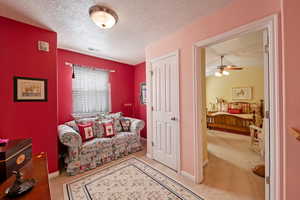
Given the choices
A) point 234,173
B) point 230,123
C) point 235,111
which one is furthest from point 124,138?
point 235,111

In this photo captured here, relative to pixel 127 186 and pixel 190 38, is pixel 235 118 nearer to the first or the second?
pixel 190 38

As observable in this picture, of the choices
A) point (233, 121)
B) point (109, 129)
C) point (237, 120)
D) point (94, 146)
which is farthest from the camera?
point (233, 121)

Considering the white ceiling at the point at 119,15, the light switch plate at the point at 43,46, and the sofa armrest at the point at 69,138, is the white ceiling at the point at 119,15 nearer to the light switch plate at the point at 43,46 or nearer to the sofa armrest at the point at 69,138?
the light switch plate at the point at 43,46

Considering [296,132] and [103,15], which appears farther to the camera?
[103,15]

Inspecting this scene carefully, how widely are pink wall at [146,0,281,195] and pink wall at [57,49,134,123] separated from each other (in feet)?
6.02

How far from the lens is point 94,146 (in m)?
2.36

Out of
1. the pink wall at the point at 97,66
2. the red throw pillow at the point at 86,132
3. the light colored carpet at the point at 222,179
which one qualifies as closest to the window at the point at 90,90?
the pink wall at the point at 97,66

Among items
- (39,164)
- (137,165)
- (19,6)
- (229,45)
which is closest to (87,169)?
(137,165)

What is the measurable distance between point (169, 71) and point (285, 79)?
5.13 feet

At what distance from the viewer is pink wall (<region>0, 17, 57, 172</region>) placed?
5.71 ft

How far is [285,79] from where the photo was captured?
1.04m

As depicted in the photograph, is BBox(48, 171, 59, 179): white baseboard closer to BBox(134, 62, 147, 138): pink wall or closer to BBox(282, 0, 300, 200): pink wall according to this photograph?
BBox(134, 62, 147, 138): pink wall

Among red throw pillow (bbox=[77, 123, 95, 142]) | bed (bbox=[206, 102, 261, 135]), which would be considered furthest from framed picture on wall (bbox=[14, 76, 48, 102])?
bed (bbox=[206, 102, 261, 135])

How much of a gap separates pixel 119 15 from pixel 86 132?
2.22 metres
